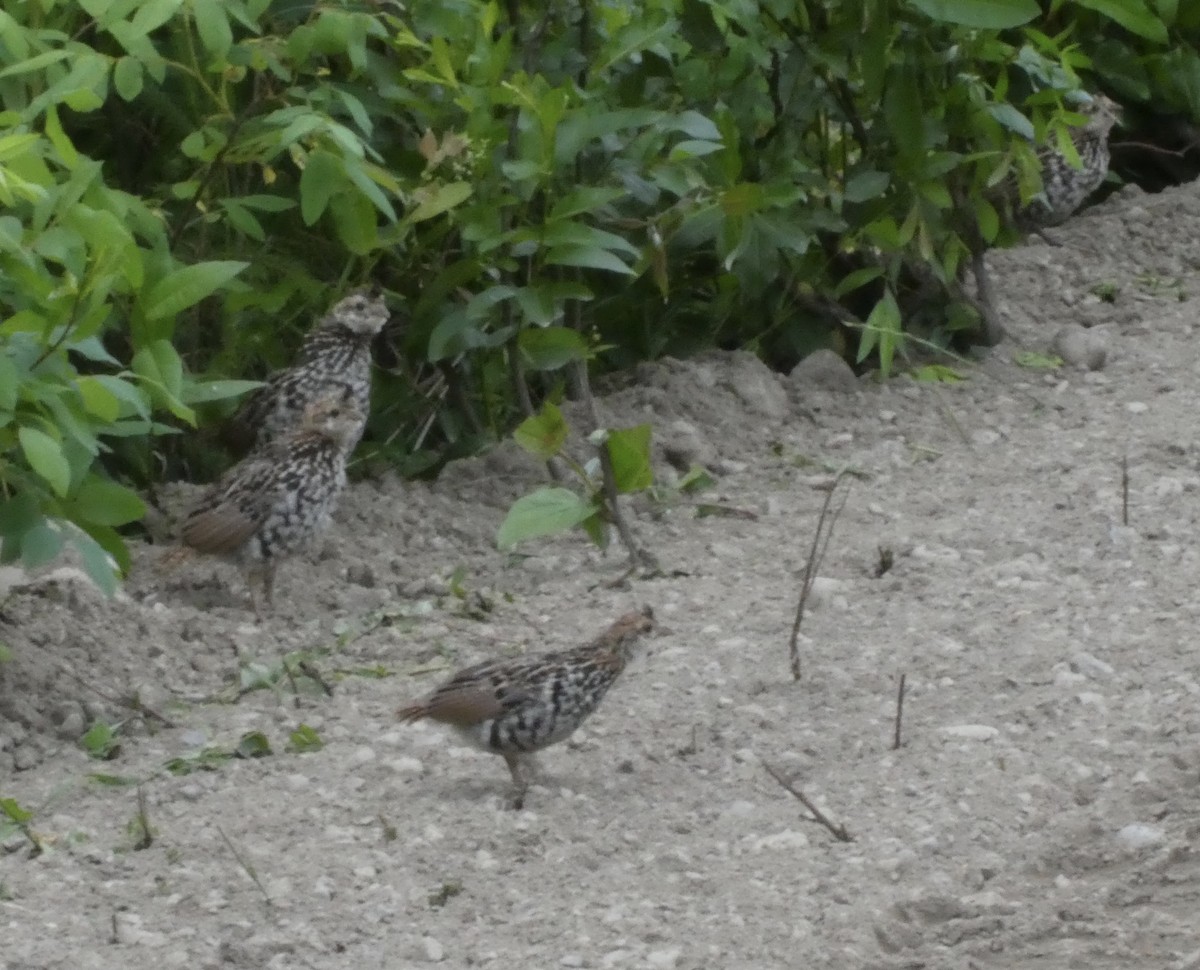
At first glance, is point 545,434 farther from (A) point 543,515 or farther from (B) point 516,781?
(B) point 516,781

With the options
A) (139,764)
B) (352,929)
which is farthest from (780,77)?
(352,929)

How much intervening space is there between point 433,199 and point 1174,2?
3812 mm

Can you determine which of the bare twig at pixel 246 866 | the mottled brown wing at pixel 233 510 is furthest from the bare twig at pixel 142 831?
the mottled brown wing at pixel 233 510

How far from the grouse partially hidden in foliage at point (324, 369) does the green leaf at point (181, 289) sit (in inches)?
47.6

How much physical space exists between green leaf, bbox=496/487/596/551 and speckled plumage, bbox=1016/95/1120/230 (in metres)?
3.88

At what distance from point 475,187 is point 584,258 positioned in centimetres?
48

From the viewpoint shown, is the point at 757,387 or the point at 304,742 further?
the point at 757,387

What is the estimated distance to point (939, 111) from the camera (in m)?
8.02

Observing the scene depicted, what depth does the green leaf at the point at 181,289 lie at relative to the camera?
623 cm

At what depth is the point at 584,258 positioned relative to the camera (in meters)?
6.93

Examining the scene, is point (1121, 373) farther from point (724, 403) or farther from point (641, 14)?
point (641, 14)

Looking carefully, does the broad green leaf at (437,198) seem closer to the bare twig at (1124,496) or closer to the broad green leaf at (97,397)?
the broad green leaf at (97,397)

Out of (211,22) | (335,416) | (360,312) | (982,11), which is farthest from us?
(360,312)

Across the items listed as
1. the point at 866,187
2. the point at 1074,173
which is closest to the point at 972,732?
the point at 866,187
